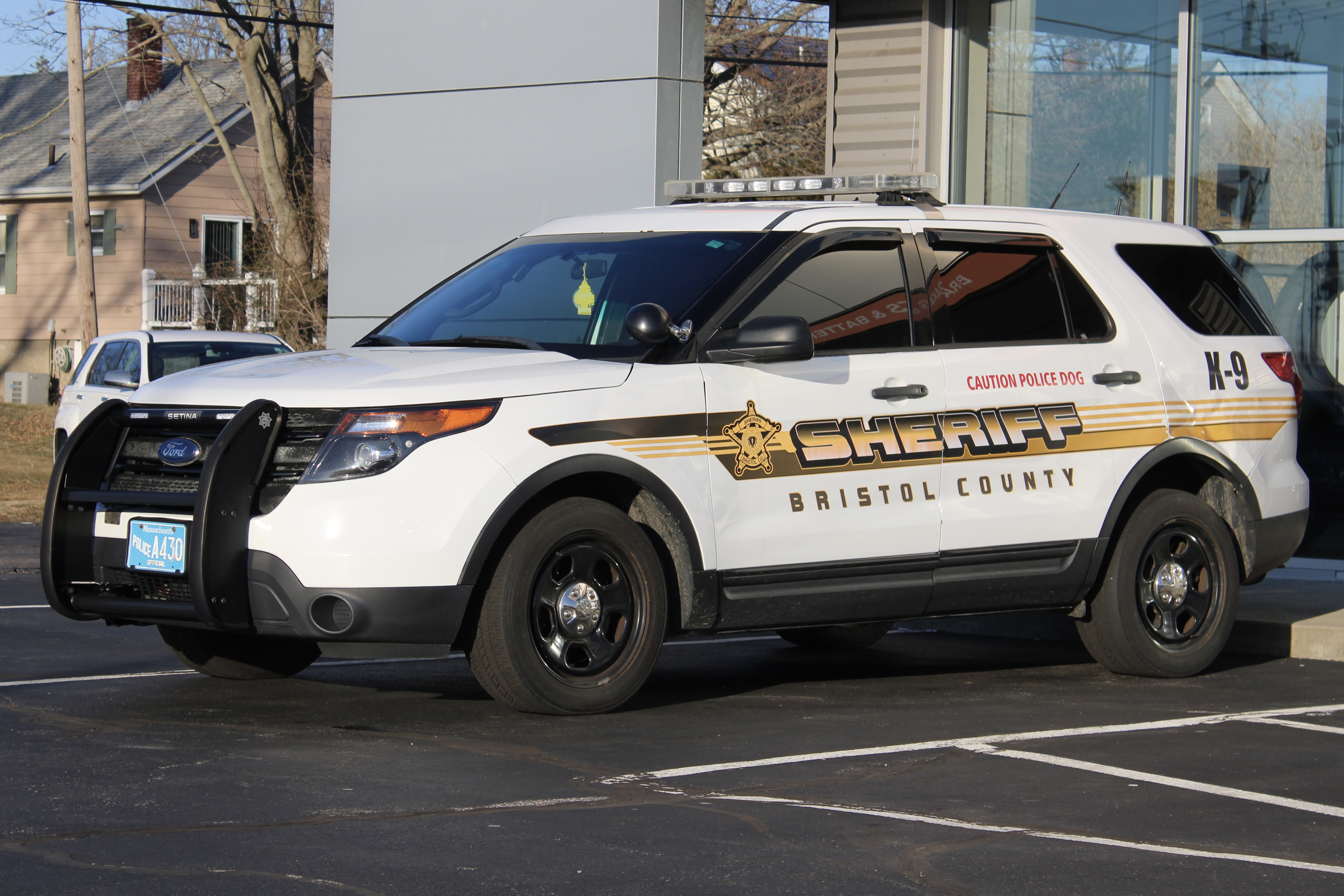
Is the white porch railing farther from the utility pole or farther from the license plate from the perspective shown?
the license plate

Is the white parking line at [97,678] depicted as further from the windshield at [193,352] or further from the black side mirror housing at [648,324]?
the windshield at [193,352]

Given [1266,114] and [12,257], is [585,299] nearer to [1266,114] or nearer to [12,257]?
[1266,114]

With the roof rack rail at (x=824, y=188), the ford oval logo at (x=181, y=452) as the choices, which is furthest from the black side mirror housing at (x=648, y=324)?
the ford oval logo at (x=181, y=452)

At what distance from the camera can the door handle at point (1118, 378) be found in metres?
7.85

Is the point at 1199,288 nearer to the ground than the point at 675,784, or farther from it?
farther from it

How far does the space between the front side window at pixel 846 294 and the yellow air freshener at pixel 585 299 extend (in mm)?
620

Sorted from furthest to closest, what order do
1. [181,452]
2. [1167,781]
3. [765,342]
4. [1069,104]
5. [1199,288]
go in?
[1069,104]
[1199,288]
[765,342]
[181,452]
[1167,781]

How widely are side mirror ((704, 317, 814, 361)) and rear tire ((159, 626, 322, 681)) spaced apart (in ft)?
6.81

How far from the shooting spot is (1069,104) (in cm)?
1302

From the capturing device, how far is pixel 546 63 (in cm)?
1295

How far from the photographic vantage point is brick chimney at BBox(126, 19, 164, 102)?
3988 cm

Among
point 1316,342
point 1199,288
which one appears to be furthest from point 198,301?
point 1199,288

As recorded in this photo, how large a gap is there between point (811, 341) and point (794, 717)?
1414mm

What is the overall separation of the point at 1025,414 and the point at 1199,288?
4.74ft
